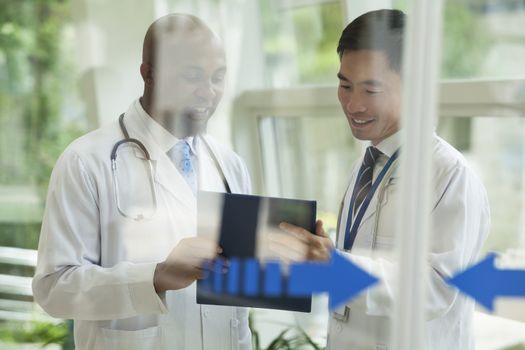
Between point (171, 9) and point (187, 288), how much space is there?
2.17 feet

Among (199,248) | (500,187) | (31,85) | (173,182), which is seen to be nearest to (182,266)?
(199,248)

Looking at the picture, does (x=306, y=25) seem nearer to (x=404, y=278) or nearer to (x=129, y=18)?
(x=129, y=18)

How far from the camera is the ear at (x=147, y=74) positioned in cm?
161

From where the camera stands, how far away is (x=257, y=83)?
5.55 feet

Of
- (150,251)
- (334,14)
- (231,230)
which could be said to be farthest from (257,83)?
(150,251)

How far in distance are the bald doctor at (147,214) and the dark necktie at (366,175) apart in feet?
0.87

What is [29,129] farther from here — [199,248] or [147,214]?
[199,248]

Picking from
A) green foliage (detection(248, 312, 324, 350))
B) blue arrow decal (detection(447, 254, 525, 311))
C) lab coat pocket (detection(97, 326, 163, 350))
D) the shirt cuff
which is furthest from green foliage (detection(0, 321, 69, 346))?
blue arrow decal (detection(447, 254, 525, 311))

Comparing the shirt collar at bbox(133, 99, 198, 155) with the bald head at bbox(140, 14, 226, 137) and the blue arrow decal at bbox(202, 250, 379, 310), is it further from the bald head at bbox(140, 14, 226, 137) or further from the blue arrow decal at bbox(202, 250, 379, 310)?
the blue arrow decal at bbox(202, 250, 379, 310)

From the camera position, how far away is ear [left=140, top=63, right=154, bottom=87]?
1.61 metres

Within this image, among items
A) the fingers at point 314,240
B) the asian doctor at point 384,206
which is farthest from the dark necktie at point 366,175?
the fingers at point 314,240

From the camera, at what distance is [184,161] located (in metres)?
1.60

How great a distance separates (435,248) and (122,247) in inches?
28.7

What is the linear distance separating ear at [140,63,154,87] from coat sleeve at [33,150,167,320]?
240 mm
